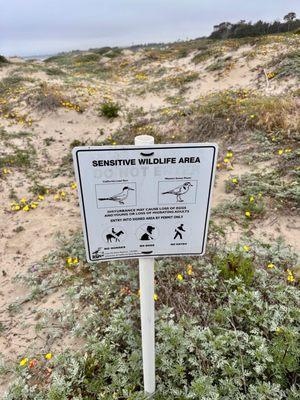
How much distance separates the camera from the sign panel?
1.45 meters

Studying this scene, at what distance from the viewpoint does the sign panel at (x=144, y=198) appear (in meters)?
1.45

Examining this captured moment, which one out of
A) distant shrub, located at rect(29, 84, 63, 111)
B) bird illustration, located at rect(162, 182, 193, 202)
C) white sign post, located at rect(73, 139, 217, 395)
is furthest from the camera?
distant shrub, located at rect(29, 84, 63, 111)

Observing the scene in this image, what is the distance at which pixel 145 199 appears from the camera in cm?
158

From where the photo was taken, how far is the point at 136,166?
148 cm

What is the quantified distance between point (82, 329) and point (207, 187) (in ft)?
7.31

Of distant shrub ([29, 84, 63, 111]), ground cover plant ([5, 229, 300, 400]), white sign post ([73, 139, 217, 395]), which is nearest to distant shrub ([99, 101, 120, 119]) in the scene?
distant shrub ([29, 84, 63, 111])

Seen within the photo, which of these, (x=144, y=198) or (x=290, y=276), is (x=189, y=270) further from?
(x=144, y=198)

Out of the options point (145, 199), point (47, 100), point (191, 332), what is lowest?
point (191, 332)

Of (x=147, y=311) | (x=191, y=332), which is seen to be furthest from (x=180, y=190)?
(x=191, y=332)

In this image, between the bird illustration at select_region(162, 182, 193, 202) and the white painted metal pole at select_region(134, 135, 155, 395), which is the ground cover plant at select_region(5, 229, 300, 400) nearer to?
the white painted metal pole at select_region(134, 135, 155, 395)

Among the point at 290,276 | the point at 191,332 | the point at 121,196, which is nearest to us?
the point at 121,196

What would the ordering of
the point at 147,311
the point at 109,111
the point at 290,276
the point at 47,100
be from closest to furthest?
1. the point at 147,311
2. the point at 290,276
3. the point at 109,111
4. the point at 47,100

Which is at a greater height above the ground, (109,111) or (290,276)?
(109,111)

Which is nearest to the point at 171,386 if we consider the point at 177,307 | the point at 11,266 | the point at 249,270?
the point at 177,307
